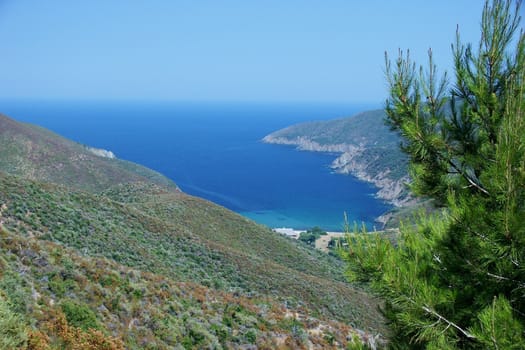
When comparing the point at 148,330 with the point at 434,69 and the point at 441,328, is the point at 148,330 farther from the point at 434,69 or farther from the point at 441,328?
the point at 434,69

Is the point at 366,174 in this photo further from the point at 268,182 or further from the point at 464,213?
the point at 464,213

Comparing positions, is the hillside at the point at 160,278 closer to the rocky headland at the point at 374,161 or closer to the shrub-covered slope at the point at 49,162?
the shrub-covered slope at the point at 49,162

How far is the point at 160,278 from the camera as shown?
15773mm

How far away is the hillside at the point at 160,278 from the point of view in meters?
11.1

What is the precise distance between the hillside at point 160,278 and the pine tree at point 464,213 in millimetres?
1754

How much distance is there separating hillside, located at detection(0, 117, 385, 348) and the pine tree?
1.75 m

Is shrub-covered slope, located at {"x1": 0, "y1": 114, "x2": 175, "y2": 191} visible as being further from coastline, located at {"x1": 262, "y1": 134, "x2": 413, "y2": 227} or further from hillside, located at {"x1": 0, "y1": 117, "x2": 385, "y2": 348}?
coastline, located at {"x1": 262, "y1": 134, "x2": 413, "y2": 227}

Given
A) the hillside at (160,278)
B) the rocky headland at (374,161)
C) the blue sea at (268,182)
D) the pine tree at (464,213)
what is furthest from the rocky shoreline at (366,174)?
the pine tree at (464,213)

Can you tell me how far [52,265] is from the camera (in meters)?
12.4

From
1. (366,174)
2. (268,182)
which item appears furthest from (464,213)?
(366,174)

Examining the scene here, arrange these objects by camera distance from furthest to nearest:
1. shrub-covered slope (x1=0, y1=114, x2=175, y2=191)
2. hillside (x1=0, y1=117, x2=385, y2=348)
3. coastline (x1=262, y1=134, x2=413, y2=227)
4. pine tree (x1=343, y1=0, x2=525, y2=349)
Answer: coastline (x1=262, y1=134, x2=413, y2=227)
shrub-covered slope (x1=0, y1=114, x2=175, y2=191)
hillside (x1=0, y1=117, x2=385, y2=348)
pine tree (x1=343, y1=0, x2=525, y2=349)

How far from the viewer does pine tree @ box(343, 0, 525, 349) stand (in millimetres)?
3447

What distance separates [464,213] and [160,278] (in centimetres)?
1399

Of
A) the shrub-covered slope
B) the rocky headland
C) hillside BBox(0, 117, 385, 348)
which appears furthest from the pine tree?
the rocky headland
